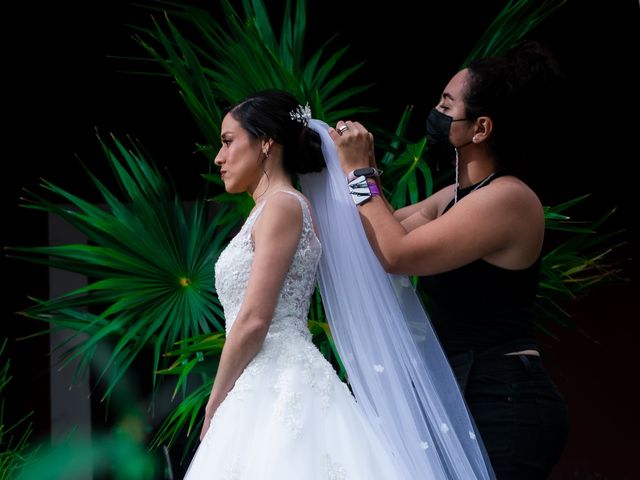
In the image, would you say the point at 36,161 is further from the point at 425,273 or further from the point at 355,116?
the point at 425,273

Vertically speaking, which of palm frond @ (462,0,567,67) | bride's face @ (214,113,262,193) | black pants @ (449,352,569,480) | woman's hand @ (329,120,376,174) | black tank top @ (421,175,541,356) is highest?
palm frond @ (462,0,567,67)

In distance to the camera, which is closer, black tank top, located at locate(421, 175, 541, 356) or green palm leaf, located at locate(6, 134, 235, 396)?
black tank top, located at locate(421, 175, 541, 356)

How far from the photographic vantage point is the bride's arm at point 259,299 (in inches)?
85.0

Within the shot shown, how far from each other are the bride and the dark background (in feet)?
6.36

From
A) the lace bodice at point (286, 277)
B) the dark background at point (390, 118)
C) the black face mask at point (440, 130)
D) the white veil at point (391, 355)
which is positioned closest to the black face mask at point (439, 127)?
the black face mask at point (440, 130)

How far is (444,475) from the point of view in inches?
78.0

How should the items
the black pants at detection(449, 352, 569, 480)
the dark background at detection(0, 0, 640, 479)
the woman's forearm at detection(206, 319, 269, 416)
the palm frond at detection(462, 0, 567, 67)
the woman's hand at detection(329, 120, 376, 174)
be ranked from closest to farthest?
the black pants at detection(449, 352, 569, 480), the woman's hand at detection(329, 120, 376, 174), the woman's forearm at detection(206, 319, 269, 416), the palm frond at detection(462, 0, 567, 67), the dark background at detection(0, 0, 640, 479)

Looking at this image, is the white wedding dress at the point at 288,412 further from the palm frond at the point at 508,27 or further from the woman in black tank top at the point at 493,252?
the palm frond at the point at 508,27

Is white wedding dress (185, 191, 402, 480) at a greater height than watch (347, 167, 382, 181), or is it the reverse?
watch (347, 167, 382, 181)

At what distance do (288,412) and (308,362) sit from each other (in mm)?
168

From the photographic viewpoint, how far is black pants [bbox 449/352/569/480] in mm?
1868

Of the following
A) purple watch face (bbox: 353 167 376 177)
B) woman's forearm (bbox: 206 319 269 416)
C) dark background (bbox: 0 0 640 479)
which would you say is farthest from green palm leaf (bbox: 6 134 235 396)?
purple watch face (bbox: 353 167 376 177)

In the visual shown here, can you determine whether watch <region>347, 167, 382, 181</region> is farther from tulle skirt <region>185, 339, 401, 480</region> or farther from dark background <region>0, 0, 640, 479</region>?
dark background <region>0, 0, 640, 479</region>

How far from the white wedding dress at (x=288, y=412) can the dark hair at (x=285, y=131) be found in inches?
5.7
